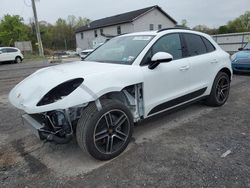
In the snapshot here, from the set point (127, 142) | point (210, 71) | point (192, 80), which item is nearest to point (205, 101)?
point (210, 71)

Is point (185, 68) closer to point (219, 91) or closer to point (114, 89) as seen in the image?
point (219, 91)

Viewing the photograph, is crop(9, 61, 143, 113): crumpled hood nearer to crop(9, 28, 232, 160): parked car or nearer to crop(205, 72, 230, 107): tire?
crop(9, 28, 232, 160): parked car

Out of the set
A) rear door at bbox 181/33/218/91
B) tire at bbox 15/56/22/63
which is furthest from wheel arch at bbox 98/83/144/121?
tire at bbox 15/56/22/63

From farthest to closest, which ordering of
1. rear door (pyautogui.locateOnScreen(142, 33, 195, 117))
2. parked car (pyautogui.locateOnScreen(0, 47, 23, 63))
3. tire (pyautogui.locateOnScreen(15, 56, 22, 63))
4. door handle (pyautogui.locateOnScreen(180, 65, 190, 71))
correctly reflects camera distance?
1. tire (pyautogui.locateOnScreen(15, 56, 22, 63))
2. parked car (pyautogui.locateOnScreen(0, 47, 23, 63))
3. door handle (pyautogui.locateOnScreen(180, 65, 190, 71))
4. rear door (pyautogui.locateOnScreen(142, 33, 195, 117))

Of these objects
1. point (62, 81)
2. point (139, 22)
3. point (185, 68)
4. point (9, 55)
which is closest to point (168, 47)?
point (185, 68)

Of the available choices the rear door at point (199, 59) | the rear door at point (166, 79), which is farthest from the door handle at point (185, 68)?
the rear door at point (199, 59)

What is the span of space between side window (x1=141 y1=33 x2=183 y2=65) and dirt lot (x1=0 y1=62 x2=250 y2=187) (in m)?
1.30

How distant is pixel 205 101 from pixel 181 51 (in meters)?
1.57

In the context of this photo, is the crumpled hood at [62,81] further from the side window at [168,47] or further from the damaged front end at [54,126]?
the side window at [168,47]

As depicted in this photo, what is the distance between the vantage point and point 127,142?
3.30m

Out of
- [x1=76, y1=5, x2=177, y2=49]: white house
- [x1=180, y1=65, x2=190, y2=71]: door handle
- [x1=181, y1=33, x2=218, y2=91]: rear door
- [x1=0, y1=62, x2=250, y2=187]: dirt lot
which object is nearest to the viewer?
[x1=0, y1=62, x2=250, y2=187]: dirt lot

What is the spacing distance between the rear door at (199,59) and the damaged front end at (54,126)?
2407mm

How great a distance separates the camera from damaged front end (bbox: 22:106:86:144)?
2828 millimetres

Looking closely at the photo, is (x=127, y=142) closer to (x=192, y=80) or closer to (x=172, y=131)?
(x=172, y=131)
